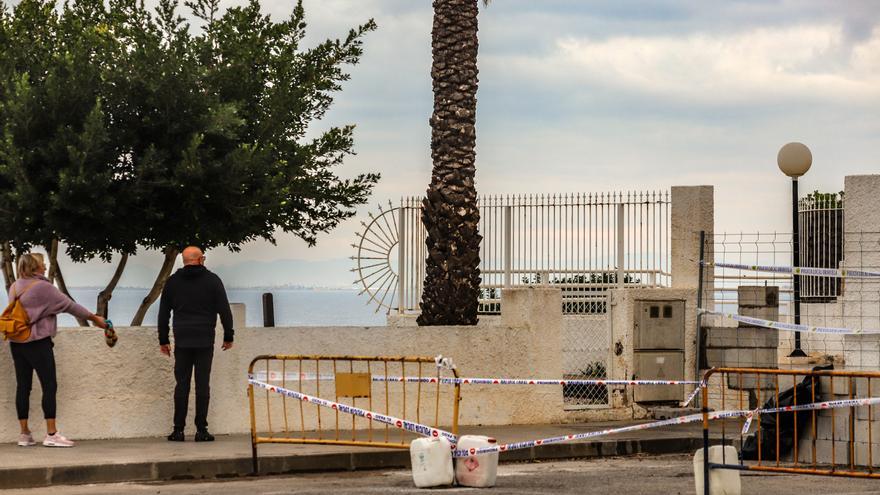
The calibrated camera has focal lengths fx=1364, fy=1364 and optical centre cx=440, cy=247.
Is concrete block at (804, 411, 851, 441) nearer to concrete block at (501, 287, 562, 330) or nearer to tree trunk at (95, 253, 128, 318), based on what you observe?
concrete block at (501, 287, 562, 330)

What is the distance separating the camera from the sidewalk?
39.2 ft

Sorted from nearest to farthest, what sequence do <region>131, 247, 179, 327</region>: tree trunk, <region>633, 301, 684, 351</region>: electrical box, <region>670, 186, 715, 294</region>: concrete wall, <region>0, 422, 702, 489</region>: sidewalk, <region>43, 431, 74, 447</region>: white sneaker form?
<region>0, 422, 702, 489</region>: sidewalk → <region>43, 431, 74, 447</region>: white sneaker → <region>633, 301, 684, 351</region>: electrical box → <region>670, 186, 715, 294</region>: concrete wall → <region>131, 247, 179, 327</region>: tree trunk

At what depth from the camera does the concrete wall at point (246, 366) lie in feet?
46.1

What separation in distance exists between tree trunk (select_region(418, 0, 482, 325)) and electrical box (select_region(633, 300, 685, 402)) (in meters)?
2.12

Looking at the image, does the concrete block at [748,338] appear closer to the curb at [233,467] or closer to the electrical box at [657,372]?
the electrical box at [657,372]

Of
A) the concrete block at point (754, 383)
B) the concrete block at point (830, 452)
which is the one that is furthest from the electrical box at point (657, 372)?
the concrete block at point (830, 452)

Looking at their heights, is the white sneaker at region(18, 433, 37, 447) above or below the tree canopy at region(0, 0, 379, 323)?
below

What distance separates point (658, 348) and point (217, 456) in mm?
6593

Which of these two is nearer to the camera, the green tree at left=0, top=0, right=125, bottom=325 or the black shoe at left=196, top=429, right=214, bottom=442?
the black shoe at left=196, top=429, right=214, bottom=442

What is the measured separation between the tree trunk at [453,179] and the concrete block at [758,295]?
3.33 m

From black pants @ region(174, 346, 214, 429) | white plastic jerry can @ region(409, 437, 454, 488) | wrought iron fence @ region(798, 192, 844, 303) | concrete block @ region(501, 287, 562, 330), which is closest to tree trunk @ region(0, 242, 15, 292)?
black pants @ region(174, 346, 214, 429)

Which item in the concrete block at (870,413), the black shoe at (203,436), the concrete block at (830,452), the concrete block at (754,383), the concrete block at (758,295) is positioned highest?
the concrete block at (758,295)

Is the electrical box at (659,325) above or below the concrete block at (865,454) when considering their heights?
above

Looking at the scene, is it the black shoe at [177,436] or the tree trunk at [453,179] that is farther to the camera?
the tree trunk at [453,179]
